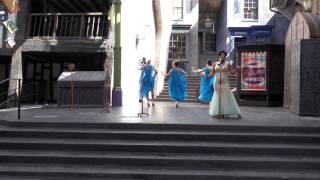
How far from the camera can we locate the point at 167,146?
330 inches

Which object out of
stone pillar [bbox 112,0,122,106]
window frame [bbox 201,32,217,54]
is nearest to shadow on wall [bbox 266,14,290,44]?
window frame [bbox 201,32,217,54]

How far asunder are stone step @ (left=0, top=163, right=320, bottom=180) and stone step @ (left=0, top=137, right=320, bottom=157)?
1.86 ft

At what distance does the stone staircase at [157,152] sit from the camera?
764 centimetres

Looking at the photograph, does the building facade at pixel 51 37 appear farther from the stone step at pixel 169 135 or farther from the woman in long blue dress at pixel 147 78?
the stone step at pixel 169 135

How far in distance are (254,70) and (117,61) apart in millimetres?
4980

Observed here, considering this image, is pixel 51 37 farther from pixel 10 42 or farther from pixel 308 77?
pixel 308 77

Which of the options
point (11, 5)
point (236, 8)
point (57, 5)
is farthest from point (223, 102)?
point (236, 8)

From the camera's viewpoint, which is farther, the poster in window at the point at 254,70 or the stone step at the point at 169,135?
the poster in window at the point at 254,70

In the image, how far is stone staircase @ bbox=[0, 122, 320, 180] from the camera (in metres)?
7.64

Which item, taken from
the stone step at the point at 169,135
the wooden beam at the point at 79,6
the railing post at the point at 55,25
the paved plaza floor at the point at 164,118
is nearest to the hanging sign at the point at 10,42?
the railing post at the point at 55,25

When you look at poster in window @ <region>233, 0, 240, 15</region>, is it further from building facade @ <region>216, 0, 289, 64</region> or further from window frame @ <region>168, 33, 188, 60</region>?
window frame @ <region>168, 33, 188, 60</region>

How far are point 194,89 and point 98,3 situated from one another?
6.55 metres

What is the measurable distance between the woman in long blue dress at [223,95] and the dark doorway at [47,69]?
9.20 meters

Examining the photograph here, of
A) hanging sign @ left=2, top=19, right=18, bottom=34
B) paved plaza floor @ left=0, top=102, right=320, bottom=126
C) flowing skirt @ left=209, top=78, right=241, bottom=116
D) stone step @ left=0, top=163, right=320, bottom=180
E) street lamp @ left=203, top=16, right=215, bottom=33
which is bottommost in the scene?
stone step @ left=0, top=163, right=320, bottom=180
